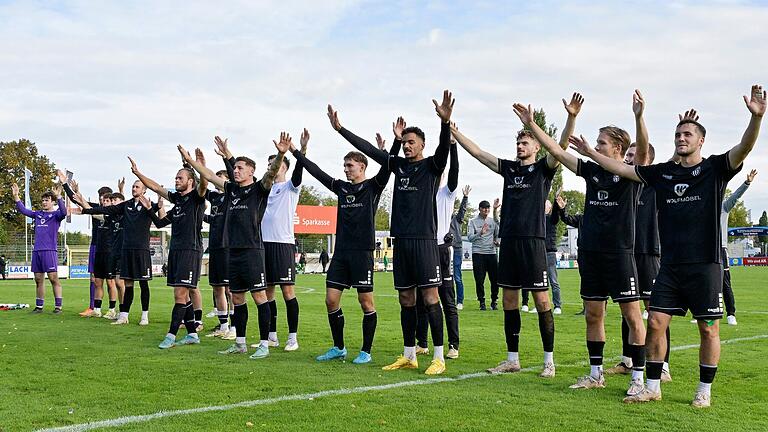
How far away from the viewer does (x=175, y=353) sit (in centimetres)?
1007

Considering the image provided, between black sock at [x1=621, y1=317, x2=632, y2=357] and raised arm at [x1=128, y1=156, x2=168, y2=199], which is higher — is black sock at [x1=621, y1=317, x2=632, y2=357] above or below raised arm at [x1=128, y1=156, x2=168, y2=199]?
below

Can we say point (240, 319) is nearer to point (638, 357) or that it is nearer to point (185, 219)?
point (185, 219)

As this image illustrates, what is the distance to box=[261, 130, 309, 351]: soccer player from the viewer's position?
10.5 metres

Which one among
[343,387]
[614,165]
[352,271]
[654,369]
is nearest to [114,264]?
[352,271]

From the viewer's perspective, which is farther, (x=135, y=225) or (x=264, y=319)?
(x=135, y=225)

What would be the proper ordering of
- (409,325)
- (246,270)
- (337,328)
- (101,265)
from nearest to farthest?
(409,325) → (337,328) → (246,270) → (101,265)

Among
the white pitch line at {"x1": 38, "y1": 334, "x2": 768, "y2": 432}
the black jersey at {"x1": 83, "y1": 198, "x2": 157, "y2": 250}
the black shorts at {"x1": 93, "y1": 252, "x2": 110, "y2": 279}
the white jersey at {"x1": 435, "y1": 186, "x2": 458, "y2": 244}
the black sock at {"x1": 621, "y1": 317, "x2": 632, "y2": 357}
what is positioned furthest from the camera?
the black shorts at {"x1": 93, "y1": 252, "x2": 110, "y2": 279}

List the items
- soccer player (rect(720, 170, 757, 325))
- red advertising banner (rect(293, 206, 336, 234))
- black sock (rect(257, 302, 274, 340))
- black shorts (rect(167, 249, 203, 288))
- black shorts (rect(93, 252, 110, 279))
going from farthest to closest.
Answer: red advertising banner (rect(293, 206, 336, 234)) → black shorts (rect(93, 252, 110, 279)) → soccer player (rect(720, 170, 757, 325)) → black shorts (rect(167, 249, 203, 288)) → black sock (rect(257, 302, 274, 340))

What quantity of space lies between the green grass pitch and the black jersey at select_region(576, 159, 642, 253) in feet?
4.71

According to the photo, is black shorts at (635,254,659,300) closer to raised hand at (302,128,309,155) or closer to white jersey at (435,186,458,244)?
white jersey at (435,186,458,244)

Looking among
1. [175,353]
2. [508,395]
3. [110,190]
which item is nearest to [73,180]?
[110,190]

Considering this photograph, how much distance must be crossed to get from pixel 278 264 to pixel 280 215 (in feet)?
2.26

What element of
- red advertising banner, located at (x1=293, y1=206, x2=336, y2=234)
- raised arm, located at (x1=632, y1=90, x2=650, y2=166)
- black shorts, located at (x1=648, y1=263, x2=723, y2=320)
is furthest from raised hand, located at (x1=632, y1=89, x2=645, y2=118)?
red advertising banner, located at (x1=293, y1=206, x2=336, y2=234)

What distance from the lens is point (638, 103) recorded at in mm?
7016
